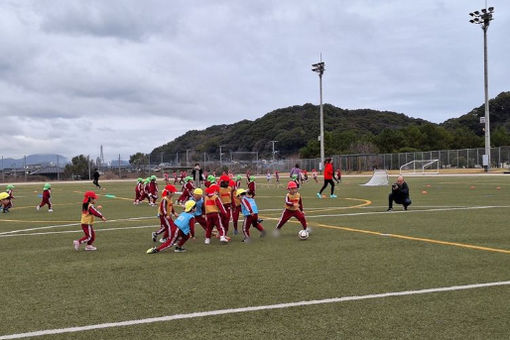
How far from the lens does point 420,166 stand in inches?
2847

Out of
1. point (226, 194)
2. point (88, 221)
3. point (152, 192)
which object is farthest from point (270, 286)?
point (152, 192)

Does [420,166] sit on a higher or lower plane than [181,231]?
higher

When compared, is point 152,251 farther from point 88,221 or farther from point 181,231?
point 88,221

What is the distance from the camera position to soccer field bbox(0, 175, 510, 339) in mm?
5113

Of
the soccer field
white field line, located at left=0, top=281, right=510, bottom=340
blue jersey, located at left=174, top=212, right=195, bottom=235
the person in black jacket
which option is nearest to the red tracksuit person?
the soccer field

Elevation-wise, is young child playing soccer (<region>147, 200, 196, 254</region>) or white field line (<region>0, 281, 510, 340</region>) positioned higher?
young child playing soccer (<region>147, 200, 196, 254</region>)

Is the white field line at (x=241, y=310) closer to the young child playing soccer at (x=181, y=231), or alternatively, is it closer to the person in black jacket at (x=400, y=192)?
the young child playing soccer at (x=181, y=231)

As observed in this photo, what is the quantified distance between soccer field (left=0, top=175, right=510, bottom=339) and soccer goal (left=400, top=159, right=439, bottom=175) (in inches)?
2396

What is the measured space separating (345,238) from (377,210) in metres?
6.91

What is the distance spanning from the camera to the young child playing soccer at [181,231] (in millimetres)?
9883

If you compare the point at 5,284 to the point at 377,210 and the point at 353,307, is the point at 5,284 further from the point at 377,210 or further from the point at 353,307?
the point at 377,210

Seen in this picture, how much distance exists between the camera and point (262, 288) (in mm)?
6684

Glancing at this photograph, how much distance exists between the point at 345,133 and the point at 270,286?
110 meters

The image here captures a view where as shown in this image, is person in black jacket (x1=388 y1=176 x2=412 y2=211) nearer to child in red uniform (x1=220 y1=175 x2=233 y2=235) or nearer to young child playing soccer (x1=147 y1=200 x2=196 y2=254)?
child in red uniform (x1=220 y1=175 x2=233 y2=235)
